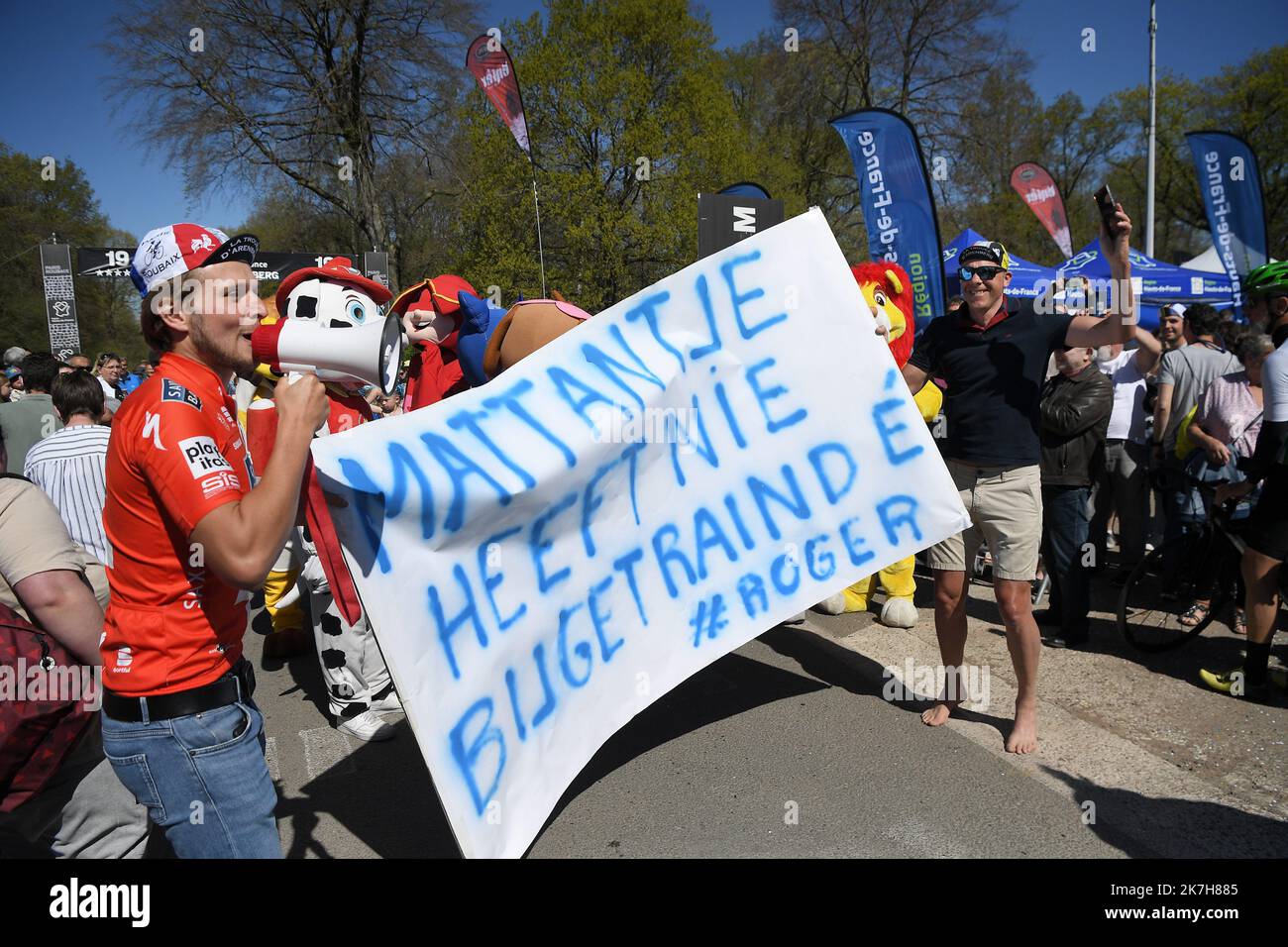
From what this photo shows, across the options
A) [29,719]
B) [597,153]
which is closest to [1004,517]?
[29,719]

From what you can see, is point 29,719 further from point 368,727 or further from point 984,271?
point 984,271

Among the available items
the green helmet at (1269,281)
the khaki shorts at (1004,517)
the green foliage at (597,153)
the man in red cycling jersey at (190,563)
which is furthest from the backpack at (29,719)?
the green foliage at (597,153)

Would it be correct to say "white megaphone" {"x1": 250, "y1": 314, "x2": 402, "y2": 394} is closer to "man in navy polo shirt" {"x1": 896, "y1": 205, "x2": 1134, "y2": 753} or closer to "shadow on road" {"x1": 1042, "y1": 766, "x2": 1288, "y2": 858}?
"man in navy polo shirt" {"x1": 896, "y1": 205, "x2": 1134, "y2": 753}

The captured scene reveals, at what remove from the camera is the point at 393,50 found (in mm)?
19844

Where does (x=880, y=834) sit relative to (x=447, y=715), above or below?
below

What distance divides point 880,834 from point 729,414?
1644mm

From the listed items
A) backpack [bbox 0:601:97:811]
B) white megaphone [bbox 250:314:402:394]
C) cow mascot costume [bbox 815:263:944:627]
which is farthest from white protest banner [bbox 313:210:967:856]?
cow mascot costume [bbox 815:263:944:627]

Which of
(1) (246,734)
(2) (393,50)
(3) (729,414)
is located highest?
(2) (393,50)

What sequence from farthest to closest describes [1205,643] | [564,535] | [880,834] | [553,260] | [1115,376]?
[553,260], [1115,376], [1205,643], [880,834], [564,535]

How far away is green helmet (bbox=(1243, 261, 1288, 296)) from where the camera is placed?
3.92 m

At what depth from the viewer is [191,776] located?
1.74 meters

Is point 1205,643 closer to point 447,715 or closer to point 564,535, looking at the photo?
point 564,535
